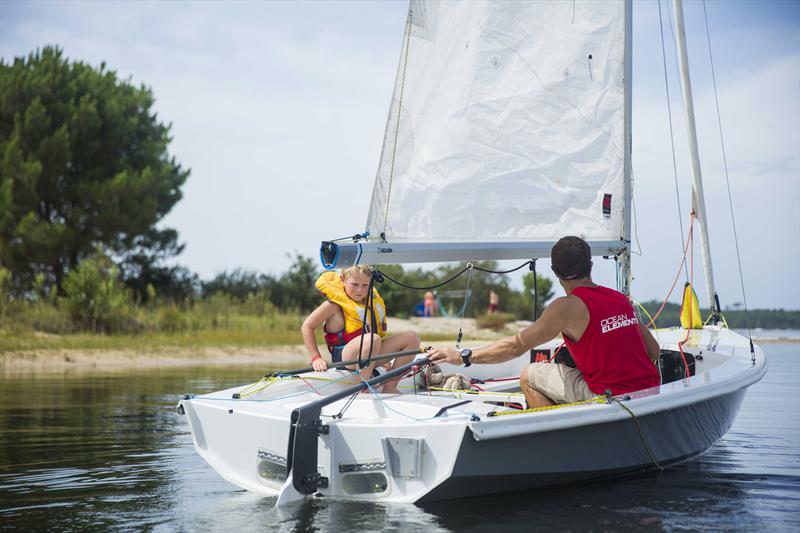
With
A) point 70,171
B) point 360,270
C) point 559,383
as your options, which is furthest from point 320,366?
point 70,171

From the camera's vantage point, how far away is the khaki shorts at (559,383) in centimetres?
512

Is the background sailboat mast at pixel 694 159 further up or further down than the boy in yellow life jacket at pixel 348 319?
further up

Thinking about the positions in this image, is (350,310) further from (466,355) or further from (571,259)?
(571,259)

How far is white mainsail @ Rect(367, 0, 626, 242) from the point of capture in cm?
681

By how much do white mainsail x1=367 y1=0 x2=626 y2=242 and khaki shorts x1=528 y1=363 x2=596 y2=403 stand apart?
176cm

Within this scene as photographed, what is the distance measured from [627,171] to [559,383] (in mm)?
2537

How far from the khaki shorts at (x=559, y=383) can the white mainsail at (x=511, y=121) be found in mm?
1764

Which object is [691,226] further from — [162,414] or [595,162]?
[162,414]

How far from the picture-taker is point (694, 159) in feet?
30.4

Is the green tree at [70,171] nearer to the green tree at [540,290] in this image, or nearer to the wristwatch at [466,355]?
the green tree at [540,290]

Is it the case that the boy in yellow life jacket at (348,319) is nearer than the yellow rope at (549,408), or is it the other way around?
the yellow rope at (549,408)

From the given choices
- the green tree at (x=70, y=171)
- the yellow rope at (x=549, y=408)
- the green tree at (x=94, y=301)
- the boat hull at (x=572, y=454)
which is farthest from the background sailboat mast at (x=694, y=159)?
the green tree at (x=70, y=171)

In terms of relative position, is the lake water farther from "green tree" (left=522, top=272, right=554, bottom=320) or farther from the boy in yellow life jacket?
"green tree" (left=522, top=272, right=554, bottom=320)

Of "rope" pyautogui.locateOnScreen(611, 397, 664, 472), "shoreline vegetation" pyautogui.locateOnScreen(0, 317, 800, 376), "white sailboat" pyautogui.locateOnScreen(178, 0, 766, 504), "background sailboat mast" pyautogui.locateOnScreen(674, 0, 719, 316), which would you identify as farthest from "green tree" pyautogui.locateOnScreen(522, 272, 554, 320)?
"rope" pyautogui.locateOnScreen(611, 397, 664, 472)
